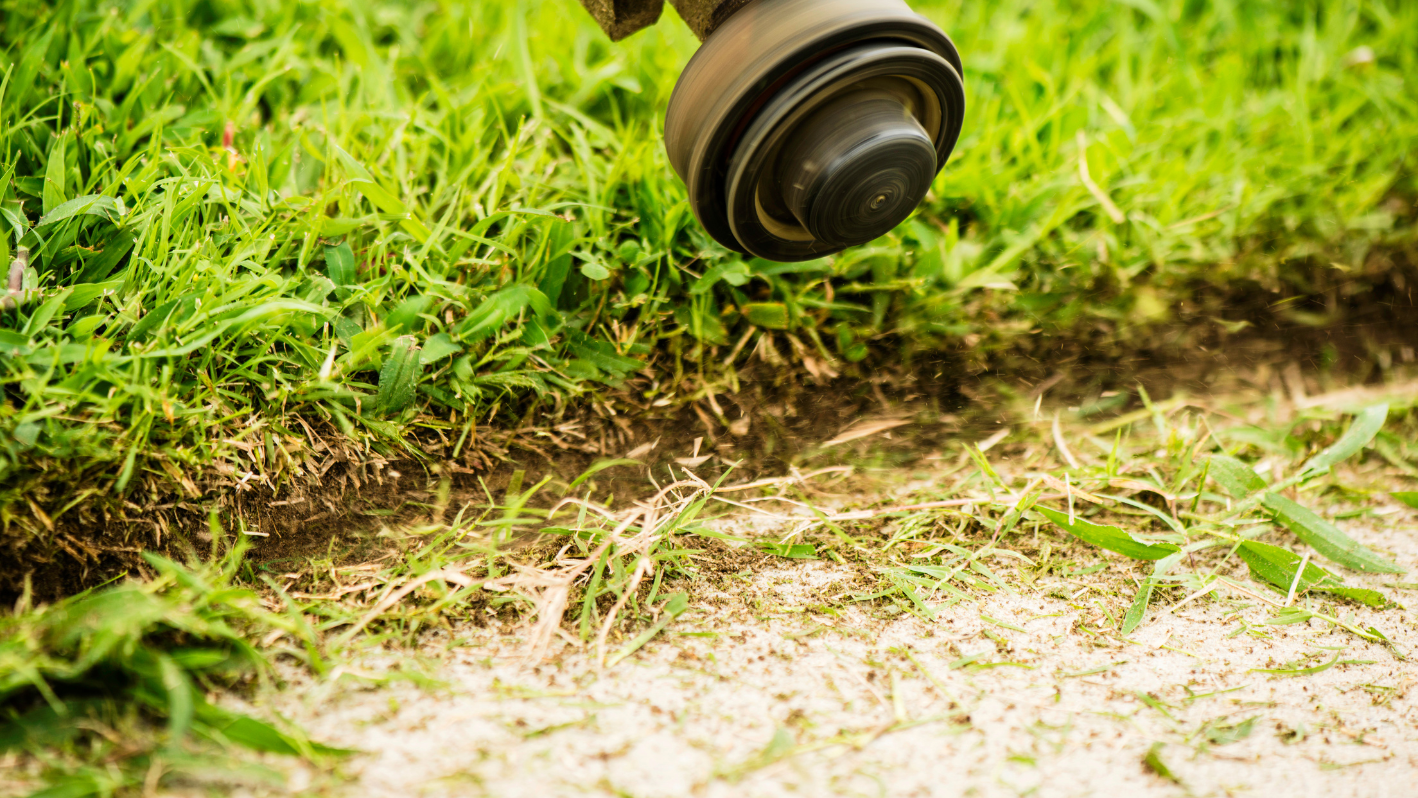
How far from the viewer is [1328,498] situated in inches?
72.8

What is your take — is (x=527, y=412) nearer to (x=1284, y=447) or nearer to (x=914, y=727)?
(x=914, y=727)

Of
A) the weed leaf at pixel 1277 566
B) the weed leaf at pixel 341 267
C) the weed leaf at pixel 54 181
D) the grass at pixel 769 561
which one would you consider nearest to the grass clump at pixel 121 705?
the grass at pixel 769 561

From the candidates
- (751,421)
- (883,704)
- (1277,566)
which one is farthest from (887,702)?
(1277,566)

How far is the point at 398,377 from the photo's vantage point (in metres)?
1.56

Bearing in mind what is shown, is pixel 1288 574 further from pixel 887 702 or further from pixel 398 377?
pixel 398 377

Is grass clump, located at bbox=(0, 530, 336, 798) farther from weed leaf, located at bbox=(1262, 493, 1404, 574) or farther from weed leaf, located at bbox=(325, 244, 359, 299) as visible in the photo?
weed leaf, located at bbox=(1262, 493, 1404, 574)

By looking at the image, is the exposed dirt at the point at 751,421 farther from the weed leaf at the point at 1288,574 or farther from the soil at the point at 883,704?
the weed leaf at the point at 1288,574

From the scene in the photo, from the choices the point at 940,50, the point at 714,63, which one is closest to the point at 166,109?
the point at 714,63

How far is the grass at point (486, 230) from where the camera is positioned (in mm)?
1442

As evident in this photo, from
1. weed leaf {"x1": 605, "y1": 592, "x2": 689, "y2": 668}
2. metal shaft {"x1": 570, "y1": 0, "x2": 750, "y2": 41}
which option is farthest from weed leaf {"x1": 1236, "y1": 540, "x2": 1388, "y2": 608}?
metal shaft {"x1": 570, "y1": 0, "x2": 750, "y2": 41}

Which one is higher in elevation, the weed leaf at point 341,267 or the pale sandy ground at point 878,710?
the weed leaf at point 341,267

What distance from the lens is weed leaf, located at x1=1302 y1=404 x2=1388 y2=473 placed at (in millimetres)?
1811

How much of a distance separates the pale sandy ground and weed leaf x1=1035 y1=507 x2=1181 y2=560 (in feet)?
0.35

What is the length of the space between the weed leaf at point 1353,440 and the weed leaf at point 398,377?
1749 mm
